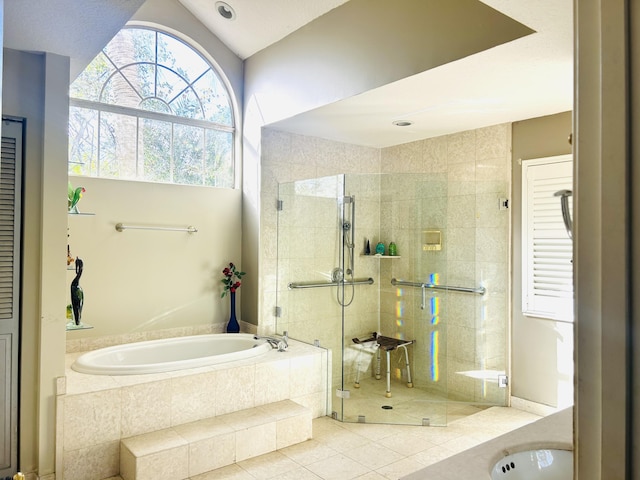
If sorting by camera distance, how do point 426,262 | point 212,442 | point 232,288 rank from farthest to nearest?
1. point 232,288
2. point 426,262
3. point 212,442

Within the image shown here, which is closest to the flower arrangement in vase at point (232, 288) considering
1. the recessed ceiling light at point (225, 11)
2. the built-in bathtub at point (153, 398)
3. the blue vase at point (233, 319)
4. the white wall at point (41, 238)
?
the blue vase at point (233, 319)

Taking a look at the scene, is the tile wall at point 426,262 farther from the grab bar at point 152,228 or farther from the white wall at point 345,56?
the grab bar at point 152,228

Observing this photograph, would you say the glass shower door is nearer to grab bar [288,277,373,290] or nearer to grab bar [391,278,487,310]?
grab bar [288,277,373,290]

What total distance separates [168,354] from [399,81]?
276 cm

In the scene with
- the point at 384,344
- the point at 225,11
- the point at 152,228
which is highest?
the point at 225,11

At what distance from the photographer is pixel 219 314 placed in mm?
4398

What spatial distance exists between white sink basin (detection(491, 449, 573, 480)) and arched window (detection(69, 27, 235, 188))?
11.4ft

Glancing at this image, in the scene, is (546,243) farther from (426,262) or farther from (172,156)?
(172,156)

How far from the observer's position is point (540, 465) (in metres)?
1.38

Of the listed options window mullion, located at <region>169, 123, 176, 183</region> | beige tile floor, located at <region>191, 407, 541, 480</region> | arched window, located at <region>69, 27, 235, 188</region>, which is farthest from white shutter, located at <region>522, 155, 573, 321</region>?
window mullion, located at <region>169, 123, 176, 183</region>

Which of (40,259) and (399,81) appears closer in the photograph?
(40,259)

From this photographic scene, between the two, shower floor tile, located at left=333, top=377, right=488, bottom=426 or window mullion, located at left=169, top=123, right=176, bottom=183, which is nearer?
shower floor tile, located at left=333, top=377, right=488, bottom=426

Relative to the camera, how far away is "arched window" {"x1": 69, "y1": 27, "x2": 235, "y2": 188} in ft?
12.1

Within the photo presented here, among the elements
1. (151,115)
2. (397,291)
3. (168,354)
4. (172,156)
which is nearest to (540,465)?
(397,291)
